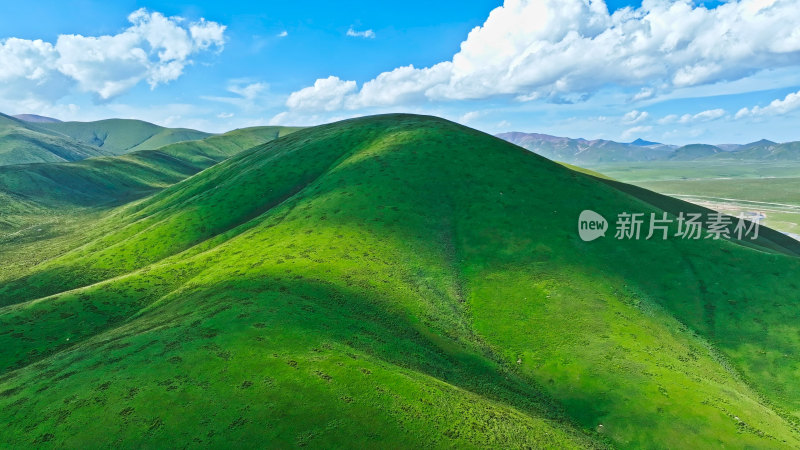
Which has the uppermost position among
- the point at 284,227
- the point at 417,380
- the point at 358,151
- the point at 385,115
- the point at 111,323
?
the point at 385,115

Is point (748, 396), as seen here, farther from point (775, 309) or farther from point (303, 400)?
point (303, 400)

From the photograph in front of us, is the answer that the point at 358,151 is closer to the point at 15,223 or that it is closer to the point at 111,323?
the point at 111,323

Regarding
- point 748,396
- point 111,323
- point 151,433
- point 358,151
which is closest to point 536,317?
point 748,396

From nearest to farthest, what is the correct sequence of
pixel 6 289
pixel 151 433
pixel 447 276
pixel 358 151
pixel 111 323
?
pixel 151 433
pixel 111 323
pixel 447 276
pixel 6 289
pixel 358 151

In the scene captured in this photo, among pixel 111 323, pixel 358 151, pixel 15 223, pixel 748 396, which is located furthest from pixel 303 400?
pixel 15 223

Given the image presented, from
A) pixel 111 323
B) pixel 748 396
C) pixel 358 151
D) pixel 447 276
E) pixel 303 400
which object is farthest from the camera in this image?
pixel 358 151

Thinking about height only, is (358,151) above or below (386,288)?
above

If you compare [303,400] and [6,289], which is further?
[6,289]
